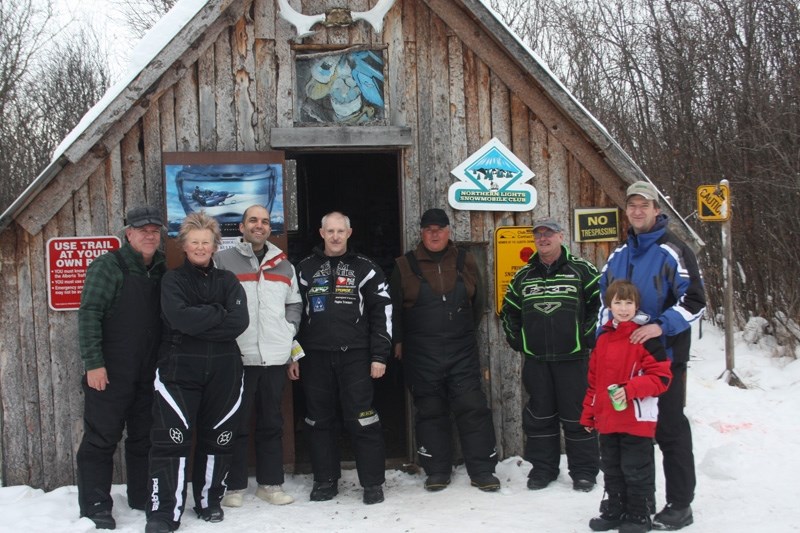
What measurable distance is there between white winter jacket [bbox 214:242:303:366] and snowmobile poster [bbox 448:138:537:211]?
1.45m

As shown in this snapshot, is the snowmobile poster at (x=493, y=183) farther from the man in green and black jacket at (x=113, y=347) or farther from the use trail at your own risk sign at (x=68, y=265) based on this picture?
the use trail at your own risk sign at (x=68, y=265)

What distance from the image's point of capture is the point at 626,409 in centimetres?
383

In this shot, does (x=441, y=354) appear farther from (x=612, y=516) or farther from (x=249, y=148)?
(x=249, y=148)

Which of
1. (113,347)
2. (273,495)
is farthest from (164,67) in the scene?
(273,495)

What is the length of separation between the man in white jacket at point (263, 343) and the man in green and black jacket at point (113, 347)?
513mm

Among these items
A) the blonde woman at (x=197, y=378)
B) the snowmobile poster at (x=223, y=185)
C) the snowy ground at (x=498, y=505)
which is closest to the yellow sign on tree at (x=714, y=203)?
the snowy ground at (x=498, y=505)

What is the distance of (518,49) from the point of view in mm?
5129

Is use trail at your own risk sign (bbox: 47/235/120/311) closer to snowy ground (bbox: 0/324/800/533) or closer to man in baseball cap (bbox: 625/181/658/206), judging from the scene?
snowy ground (bbox: 0/324/800/533)

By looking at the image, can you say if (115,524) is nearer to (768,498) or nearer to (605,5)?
(768,498)

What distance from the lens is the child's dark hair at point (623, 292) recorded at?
3.87 meters

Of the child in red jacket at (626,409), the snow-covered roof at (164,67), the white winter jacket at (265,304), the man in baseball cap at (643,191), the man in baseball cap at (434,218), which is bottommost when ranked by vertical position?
the child in red jacket at (626,409)

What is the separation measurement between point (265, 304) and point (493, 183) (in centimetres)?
194

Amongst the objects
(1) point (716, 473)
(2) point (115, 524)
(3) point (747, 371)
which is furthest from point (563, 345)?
(3) point (747, 371)

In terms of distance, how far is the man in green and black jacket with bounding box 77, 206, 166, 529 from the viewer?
Answer: 166 inches
